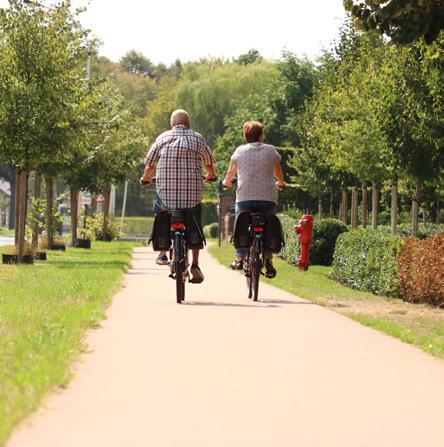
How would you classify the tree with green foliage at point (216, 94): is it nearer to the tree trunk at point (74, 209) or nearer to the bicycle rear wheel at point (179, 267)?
the tree trunk at point (74, 209)

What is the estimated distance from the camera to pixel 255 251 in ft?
48.2

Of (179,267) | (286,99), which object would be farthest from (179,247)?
(286,99)

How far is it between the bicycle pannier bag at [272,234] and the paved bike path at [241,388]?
8.32ft

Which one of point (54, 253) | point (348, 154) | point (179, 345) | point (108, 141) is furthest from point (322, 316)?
point (108, 141)

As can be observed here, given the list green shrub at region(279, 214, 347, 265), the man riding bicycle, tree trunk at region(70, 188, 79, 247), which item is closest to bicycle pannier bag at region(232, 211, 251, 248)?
the man riding bicycle

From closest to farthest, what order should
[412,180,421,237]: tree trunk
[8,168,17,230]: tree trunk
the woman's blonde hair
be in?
the woman's blonde hair → [412,180,421,237]: tree trunk → [8,168,17,230]: tree trunk

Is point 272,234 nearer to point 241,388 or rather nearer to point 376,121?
point 241,388

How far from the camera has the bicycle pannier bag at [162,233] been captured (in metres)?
14.1

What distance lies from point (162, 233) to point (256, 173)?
1.35 metres

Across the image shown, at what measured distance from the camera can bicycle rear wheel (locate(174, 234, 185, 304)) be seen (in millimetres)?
13625

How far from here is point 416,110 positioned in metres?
25.4

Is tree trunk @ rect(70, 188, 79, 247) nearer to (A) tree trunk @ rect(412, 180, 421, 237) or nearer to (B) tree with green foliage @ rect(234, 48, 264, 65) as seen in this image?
(A) tree trunk @ rect(412, 180, 421, 237)

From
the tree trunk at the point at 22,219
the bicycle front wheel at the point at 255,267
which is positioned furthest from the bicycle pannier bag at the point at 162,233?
the tree trunk at the point at 22,219

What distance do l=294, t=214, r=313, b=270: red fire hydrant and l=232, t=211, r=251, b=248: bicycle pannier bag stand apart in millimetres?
13529
